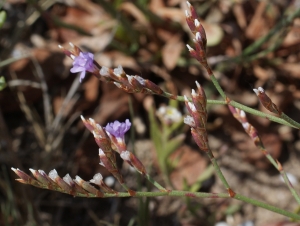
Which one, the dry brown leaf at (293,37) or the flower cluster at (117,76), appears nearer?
the flower cluster at (117,76)

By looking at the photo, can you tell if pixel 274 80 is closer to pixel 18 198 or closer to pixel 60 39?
pixel 60 39

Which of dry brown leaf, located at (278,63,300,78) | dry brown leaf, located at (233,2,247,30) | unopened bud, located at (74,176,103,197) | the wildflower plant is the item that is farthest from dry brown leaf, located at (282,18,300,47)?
unopened bud, located at (74,176,103,197)

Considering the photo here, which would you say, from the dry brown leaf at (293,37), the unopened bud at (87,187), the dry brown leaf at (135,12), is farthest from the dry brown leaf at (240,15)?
the unopened bud at (87,187)

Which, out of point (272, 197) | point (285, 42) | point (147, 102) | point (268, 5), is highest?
point (268, 5)

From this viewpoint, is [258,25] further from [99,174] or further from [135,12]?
[99,174]

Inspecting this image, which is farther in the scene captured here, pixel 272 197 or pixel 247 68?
pixel 247 68

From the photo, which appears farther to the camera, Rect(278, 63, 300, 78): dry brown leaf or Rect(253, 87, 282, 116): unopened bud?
Rect(278, 63, 300, 78): dry brown leaf

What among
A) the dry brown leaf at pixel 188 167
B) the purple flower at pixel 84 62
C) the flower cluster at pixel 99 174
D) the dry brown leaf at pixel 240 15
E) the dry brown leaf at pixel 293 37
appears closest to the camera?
the flower cluster at pixel 99 174

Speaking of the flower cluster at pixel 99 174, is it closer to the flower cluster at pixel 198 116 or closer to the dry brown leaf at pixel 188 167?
the flower cluster at pixel 198 116

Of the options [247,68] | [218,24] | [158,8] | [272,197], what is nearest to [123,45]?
[158,8]

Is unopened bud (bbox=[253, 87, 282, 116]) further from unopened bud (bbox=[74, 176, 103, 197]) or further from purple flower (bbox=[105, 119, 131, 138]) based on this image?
unopened bud (bbox=[74, 176, 103, 197])

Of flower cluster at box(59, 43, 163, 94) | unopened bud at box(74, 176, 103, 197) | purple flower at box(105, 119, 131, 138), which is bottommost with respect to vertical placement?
unopened bud at box(74, 176, 103, 197)
